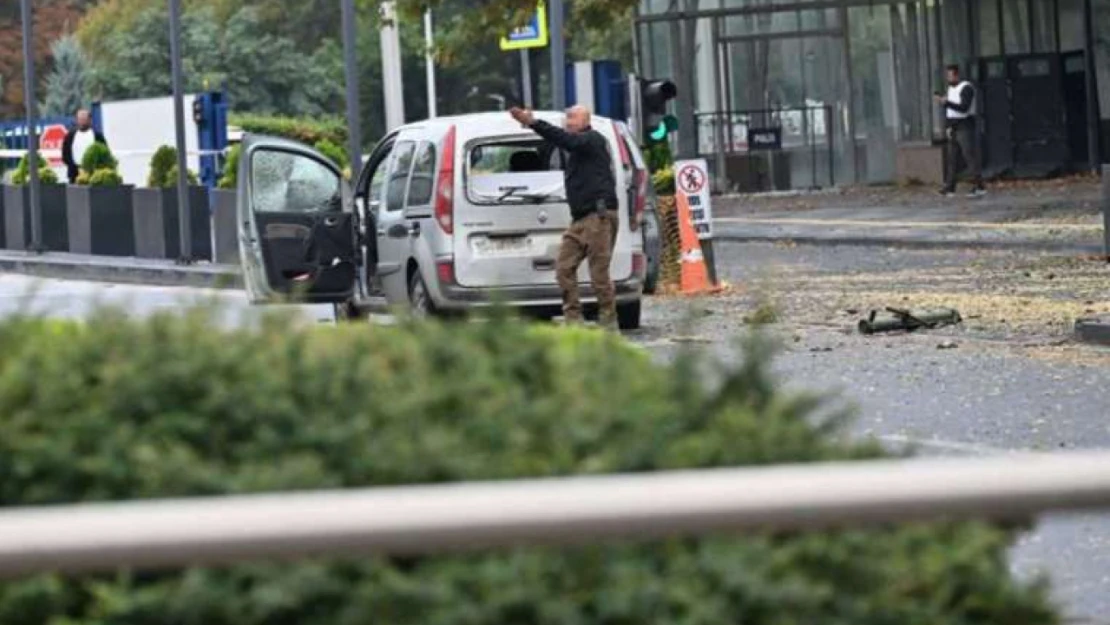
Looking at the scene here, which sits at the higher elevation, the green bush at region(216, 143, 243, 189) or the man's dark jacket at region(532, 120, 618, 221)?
the green bush at region(216, 143, 243, 189)

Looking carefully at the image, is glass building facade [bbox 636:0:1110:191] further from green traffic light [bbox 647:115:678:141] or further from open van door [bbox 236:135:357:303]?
open van door [bbox 236:135:357:303]

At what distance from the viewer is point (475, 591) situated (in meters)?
3.92

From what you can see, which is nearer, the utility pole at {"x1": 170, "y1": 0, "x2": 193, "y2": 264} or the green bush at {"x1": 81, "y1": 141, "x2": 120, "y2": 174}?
the utility pole at {"x1": 170, "y1": 0, "x2": 193, "y2": 264}

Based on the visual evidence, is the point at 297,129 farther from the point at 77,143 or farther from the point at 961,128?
the point at 961,128

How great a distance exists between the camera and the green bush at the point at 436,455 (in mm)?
3936

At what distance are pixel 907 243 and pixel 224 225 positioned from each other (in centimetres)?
799

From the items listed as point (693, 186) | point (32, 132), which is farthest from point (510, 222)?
point (32, 132)

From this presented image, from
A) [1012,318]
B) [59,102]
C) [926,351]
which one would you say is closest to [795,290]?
[1012,318]

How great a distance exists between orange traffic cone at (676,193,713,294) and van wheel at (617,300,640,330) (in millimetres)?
2926

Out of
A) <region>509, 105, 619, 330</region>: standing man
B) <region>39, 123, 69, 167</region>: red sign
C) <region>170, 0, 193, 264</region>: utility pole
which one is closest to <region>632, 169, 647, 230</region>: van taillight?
<region>509, 105, 619, 330</region>: standing man

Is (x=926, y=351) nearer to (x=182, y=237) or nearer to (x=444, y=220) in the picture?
(x=444, y=220)

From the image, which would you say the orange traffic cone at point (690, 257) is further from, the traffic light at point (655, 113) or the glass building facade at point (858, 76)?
the glass building facade at point (858, 76)

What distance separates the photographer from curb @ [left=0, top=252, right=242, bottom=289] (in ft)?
107

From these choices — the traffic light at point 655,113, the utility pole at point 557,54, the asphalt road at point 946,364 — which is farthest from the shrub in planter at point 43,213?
the traffic light at point 655,113
